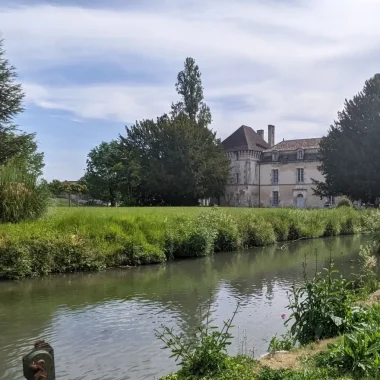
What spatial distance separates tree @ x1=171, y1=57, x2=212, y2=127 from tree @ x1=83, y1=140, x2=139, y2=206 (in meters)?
8.95

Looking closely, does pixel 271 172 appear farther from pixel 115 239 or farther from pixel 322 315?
pixel 322 315

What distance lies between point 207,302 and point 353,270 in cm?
579

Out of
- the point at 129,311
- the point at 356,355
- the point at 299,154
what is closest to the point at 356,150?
the point at 299,154

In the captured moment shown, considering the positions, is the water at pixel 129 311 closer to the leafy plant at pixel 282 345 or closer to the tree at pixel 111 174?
the leafy plant at pixel 282 345

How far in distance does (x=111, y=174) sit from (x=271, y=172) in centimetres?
2177

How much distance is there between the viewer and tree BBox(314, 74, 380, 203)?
42.6 m

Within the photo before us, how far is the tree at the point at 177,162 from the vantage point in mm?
48250

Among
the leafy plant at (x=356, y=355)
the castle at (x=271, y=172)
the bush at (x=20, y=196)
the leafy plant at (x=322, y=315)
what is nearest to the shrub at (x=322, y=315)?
the leafy plant at (x=322, y=315)

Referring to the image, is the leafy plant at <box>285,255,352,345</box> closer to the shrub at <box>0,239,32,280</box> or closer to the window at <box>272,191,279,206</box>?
the shrub at <box>0,239,32,280</box>

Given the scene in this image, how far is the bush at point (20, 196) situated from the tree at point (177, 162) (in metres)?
33.0

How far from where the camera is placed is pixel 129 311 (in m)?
8.91

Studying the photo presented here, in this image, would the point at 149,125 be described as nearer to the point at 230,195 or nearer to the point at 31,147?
the point at 230,195

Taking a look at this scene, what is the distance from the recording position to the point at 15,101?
23.3 metres

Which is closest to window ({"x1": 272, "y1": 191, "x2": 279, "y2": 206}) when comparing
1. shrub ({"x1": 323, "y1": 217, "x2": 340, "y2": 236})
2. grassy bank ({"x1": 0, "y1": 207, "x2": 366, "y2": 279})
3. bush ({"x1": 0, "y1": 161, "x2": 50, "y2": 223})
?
shrub ({"x1": 323, "y1": 217, "x2": 340, "y2": 236})
